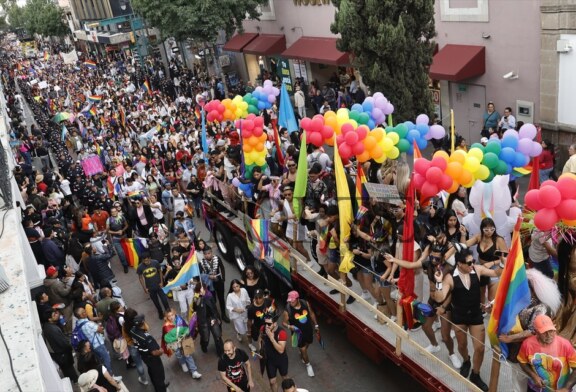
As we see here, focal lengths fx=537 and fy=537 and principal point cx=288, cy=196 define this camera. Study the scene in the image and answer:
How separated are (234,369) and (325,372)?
1.90 metres

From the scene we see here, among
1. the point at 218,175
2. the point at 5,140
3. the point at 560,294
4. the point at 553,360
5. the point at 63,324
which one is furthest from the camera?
the point at 5,140

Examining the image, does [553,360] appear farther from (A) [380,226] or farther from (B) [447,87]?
(B) [447,87]

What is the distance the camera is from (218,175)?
1142cm

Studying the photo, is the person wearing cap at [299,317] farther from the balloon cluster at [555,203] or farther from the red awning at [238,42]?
the red awning at [238,42]

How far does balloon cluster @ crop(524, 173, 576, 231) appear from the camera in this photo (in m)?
5.18

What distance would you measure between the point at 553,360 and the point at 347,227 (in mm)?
3342

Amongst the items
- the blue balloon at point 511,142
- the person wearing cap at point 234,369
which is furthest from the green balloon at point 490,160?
the person wearing cap at point 234,369

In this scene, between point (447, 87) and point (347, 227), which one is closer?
point (347, 227)

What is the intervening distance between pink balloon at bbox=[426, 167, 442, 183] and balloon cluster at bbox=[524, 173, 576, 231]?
65.6 inches

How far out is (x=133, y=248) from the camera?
11.6m

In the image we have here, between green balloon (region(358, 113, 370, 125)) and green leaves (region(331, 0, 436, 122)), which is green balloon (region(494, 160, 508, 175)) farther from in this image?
green leaves (region(331, 0, 436, 122))

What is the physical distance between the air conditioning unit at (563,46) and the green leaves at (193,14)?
44.8 feet

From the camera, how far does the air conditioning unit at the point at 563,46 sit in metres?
11.8

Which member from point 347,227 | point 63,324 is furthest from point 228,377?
point 63,324
